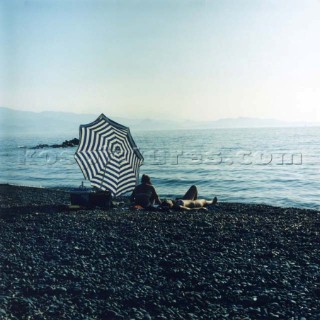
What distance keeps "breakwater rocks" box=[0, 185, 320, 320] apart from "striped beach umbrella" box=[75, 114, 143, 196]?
80.6 inches

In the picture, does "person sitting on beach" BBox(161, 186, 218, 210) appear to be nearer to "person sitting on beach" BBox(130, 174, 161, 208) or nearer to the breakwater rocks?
"person sitting on beach" BBox(130, 174, 161, 208)

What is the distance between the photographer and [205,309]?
6496 millimetres

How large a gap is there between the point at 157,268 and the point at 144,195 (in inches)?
292

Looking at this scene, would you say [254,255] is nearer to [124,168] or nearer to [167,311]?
[167,311]

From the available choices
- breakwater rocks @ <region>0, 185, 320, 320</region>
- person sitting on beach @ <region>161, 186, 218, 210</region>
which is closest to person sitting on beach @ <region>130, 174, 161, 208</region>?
person sitting on beach @ <region>161, 186, 218, 210</region>

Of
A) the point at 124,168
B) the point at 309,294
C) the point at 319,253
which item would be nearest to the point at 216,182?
the point at 124,168

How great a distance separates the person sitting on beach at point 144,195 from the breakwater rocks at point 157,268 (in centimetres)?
224

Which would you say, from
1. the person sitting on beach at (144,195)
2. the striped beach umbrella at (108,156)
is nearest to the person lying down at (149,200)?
the person sitting on beach at (144,195)

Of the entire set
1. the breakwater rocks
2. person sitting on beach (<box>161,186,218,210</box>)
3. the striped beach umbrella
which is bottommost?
the breakwater rocks

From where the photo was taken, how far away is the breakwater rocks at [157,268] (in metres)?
6.51

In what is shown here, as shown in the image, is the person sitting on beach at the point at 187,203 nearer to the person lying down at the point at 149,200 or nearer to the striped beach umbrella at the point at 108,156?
the person lying down at the point at 149,200

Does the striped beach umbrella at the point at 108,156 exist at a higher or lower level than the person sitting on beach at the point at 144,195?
higher

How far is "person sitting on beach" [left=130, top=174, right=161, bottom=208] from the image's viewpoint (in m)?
15.6

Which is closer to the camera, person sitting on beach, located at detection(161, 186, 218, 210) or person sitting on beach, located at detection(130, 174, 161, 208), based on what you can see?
person sitting on beach, located at detection(161, 186, 218, 210)
